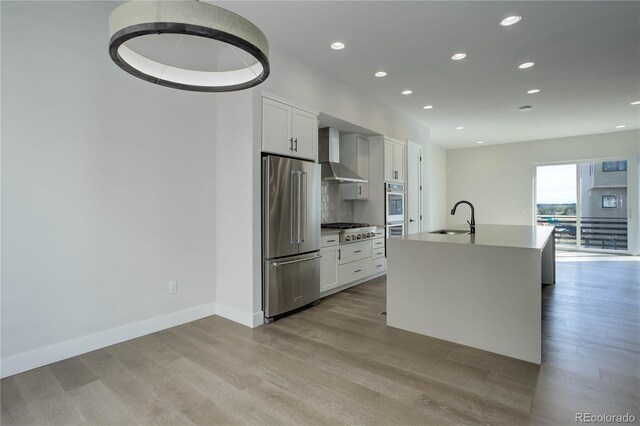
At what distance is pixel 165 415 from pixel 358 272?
340 cm

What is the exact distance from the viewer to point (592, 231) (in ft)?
26.9

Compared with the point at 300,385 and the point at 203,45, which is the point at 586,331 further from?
the point at 203,45

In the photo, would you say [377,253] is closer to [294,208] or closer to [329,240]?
[329,240]

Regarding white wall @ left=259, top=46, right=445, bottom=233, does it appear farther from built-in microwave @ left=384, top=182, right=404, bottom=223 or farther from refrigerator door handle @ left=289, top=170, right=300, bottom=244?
refrigerator door handle @ left=289, top=170, right=300, bottom=244

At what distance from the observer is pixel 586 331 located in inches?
126

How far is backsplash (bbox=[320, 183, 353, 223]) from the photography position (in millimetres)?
5414

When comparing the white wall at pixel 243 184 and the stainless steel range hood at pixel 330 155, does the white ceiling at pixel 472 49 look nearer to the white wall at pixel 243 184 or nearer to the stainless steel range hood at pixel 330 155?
the white wall at pixel 243 184

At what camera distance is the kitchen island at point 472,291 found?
2664 millimetres

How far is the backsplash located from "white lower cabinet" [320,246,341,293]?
1.01 meters

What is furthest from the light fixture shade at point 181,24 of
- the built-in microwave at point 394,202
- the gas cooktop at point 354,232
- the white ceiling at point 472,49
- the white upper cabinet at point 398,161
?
the white upper cabinet at point 398,161

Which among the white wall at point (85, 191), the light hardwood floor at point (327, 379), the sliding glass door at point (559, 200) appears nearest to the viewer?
the light hardwood floor at point (327, 379)

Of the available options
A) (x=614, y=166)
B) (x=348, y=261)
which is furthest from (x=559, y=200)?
(x=348, y=261)

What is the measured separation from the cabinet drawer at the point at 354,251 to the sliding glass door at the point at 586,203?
628 centimetres

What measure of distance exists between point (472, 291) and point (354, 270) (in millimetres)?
2152
